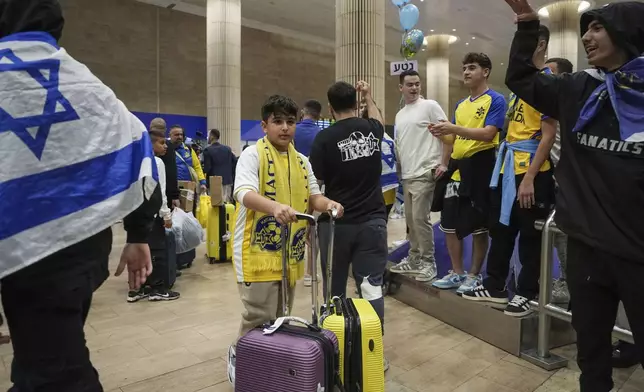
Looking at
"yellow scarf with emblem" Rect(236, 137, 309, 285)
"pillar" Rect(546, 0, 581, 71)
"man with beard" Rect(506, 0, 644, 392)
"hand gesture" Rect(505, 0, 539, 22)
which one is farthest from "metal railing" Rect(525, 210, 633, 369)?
"pillar" Rect(546, 0, 581, 71)

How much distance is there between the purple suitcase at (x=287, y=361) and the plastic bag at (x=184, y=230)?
3.41 m

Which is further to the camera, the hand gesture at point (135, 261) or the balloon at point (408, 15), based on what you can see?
the balloon at point (408, 15)

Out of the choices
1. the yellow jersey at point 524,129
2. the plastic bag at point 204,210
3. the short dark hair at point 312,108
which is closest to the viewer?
the yellow jersey at point 524,129

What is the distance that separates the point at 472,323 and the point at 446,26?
18.6 metres

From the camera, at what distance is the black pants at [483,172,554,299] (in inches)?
113

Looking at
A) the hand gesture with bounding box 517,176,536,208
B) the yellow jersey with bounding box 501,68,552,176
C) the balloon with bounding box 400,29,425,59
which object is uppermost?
the balloon with bounding box 400,29,425,59

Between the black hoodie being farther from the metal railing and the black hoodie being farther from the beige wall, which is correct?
the beige wall

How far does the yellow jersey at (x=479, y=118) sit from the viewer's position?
323 centimetres

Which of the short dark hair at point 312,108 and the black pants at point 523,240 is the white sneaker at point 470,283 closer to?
the black pants at point 523,240

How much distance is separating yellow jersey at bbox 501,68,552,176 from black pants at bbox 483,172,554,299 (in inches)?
2.7

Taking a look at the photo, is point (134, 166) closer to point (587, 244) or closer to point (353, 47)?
point (587, 244)

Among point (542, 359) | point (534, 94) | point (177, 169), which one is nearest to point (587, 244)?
point (534, 94)

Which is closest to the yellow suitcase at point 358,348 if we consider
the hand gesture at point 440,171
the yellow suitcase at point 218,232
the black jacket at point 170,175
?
the hand gesture at point 440,171

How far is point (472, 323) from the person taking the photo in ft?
10.8
